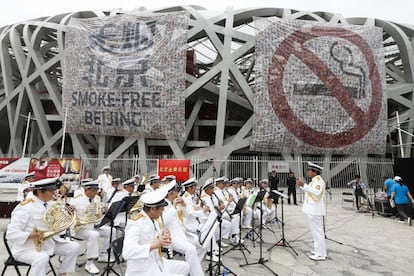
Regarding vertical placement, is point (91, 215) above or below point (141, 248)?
below

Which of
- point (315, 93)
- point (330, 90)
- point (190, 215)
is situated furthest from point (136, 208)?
point (330, 90)

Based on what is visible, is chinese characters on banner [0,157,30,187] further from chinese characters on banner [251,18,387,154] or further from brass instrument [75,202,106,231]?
chinese characters on banner [251,18,387,154]

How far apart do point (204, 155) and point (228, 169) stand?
2339mm

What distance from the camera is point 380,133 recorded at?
741 inches

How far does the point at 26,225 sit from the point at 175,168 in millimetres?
10520

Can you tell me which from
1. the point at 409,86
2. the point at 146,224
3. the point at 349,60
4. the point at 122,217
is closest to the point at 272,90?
the point at 349,60

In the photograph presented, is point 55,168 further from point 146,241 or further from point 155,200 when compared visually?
point 155,200

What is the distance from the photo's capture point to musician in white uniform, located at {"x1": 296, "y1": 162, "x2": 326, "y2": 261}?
18.8 ft

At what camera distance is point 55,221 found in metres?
3.76

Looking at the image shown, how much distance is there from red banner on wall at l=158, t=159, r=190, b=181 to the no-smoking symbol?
8290 mm

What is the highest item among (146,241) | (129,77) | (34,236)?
(129,77)

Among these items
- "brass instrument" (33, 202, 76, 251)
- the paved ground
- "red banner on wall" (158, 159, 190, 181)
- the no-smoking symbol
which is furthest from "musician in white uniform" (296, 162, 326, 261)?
the no-smoking symbol

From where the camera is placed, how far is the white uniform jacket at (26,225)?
131 inches

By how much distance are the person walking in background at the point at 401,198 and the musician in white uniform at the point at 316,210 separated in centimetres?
593
